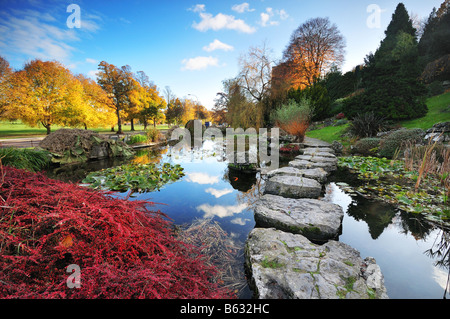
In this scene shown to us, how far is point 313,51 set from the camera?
23312 mm

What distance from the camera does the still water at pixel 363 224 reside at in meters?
1.75

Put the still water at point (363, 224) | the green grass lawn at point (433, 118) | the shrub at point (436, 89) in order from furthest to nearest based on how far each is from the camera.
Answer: the shrub at point (436, 89) → the green grass lawn at point (433, 118) → the still water at point (363, 224)

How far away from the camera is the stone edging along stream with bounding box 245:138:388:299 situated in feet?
4.28

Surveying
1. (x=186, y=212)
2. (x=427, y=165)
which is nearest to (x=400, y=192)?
(x=427, y=165)

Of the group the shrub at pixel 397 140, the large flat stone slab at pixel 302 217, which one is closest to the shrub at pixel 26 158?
the large flat stone slab at pixel 302 217

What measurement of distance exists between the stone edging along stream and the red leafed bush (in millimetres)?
491

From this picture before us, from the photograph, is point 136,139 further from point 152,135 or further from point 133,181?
point 133,181

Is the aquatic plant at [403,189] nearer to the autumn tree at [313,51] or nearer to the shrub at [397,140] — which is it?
the shrub at [397,140]

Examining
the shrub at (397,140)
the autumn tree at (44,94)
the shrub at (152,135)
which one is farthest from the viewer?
the autumn tree at (44,94)

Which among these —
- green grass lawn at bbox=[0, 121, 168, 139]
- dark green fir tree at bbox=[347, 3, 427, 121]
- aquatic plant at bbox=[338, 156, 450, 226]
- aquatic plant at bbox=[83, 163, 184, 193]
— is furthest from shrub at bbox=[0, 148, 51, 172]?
green grass lawn at bbox=[0, 121, 168, 139]

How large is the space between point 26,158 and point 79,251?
22.0 feet

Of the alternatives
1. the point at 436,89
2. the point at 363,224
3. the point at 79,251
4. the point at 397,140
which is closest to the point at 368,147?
the point at 397,140

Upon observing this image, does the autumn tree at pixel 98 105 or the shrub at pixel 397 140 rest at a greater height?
the autumn tree at pixel 98 105
